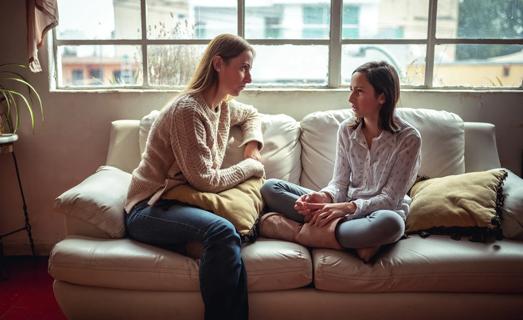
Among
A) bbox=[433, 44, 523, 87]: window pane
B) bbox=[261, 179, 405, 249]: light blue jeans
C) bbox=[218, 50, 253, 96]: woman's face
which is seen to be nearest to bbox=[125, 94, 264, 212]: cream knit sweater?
bbox=[218, 50, 253, 96]: woman's face

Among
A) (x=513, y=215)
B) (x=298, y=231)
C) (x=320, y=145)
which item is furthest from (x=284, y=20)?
(x=513, y=215)

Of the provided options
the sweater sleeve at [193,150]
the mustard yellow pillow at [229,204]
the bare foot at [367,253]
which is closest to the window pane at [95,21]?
the sweater sleeve at [193,150]

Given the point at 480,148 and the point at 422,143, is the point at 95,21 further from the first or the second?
the point at 480,148

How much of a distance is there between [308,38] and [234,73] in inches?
33.9

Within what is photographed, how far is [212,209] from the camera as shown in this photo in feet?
6.63

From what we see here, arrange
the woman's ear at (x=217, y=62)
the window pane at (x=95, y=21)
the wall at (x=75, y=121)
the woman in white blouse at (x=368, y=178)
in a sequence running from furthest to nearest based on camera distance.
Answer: the window pane at (x=95, y=21)
the wall at (x=75, y=121)
the woman's ear at (x=217, y=62)
the woman in white blouse at (x=368, y=178)

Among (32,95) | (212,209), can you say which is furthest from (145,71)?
(212,209)

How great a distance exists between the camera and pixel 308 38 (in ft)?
9.41

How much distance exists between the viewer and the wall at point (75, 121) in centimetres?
277

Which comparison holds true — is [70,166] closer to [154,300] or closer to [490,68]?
[154,300]

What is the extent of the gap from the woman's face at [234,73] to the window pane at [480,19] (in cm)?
124

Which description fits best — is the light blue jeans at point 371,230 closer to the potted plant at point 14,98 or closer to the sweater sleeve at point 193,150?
the sweater sleeve at point 193,150

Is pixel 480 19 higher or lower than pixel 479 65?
higher

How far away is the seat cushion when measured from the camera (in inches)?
74.0
